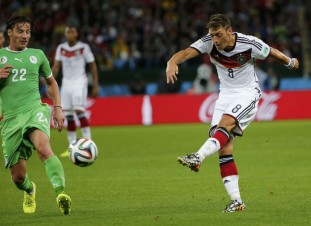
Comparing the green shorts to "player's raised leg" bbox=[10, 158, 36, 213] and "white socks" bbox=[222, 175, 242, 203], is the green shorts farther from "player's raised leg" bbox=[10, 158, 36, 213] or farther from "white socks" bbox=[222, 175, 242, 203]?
"white socks" bbox=[222, 175, 242, 203]

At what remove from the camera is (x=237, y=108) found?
898cm

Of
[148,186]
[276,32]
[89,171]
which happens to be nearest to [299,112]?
[276,32]

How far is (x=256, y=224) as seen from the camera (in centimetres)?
784

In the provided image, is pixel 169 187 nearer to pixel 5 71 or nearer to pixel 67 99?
pixel 5 71

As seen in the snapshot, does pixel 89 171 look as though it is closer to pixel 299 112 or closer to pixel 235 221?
pixel 235 221

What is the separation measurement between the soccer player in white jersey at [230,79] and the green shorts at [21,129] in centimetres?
144

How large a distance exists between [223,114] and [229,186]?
2.66 ft

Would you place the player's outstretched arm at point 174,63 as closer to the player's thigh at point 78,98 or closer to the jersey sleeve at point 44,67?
the jersey sleeve at point 44,67

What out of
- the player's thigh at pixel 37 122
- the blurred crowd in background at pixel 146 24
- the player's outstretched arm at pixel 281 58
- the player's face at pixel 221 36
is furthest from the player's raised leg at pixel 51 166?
the blurred crowd in background at pixel 146 24

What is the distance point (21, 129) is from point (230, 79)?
2428 millimetres

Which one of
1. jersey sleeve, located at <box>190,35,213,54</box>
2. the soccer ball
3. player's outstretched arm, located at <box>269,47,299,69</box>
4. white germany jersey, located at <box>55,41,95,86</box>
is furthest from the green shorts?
white germany jersey, located at <box>55,41,95,86</box>

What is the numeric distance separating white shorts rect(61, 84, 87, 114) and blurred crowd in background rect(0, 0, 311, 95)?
10256 millimetres

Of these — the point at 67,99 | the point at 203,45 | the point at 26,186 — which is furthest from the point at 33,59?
the point at 67,99

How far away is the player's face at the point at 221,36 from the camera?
8789 millimetres
